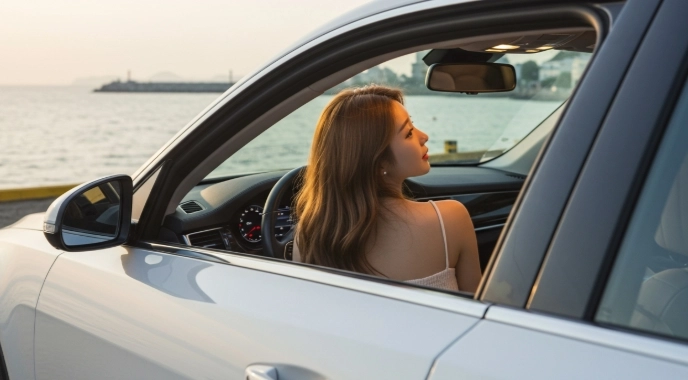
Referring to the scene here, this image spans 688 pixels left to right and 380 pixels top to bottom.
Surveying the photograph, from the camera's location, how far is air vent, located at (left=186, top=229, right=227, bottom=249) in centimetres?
280

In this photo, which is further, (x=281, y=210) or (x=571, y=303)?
(x=281, y=210)

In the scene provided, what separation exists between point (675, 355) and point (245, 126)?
4.15 ft

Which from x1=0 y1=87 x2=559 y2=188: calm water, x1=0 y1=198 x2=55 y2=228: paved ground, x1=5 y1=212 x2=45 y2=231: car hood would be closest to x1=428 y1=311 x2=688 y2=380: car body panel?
x1=5 y1=212 x2=45 y2=231: car hood

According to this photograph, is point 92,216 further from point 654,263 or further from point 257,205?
point 654,263

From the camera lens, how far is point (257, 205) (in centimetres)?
351

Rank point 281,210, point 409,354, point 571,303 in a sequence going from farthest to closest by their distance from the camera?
point 281,210 → point 409,354 → point 571,303

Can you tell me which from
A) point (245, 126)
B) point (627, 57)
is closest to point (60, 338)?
point (245, 126)

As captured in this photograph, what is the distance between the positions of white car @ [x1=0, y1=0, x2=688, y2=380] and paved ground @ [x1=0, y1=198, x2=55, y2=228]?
21.7ft

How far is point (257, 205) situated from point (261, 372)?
2.00 meters

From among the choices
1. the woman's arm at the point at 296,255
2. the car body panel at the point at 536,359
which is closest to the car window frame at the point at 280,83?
the woman's arm at the point at 296,255

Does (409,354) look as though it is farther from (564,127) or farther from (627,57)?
(627,57)

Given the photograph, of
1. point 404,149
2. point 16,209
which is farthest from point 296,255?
point 16,209

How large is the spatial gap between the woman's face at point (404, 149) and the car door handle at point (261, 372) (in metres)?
0.91

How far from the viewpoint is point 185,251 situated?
2.08 metres
